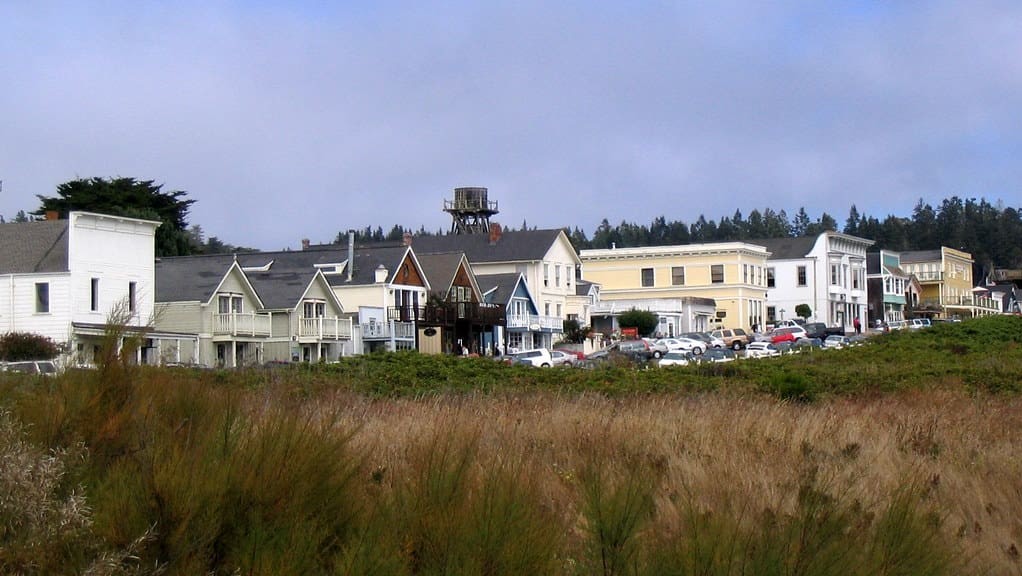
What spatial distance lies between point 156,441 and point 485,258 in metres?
76.6

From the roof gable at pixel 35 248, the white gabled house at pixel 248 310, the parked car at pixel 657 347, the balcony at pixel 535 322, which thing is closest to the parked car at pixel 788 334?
the parked car at pixel 657 347

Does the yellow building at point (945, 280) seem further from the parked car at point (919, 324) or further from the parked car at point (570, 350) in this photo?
the parked car at point (570, 350)

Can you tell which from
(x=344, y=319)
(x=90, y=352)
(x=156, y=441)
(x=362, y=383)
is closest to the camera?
(x=156, y=441)

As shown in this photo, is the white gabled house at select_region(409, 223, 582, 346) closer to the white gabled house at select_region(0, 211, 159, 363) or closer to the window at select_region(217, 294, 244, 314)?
the window at select_region(217, 294, 244, 314)

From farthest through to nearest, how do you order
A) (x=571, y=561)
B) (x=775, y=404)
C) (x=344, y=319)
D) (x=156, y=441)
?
(x=344, y=319) < (x=775, y=404) < (x=156, y=441) < (x=571, y=561)

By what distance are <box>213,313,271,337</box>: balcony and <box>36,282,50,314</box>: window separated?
737cm

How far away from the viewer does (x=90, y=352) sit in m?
9.70

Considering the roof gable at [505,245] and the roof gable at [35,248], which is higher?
the roof gable at [505,245]

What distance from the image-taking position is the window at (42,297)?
51.2 meters

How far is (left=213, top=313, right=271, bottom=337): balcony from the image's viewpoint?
55.8m

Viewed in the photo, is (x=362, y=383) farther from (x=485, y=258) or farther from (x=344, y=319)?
(x=485, y=258)

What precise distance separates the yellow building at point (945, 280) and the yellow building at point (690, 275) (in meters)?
39.2

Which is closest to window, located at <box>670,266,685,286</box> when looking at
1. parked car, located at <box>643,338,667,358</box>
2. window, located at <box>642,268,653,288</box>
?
window, located at <box>642,268,653,288</box>

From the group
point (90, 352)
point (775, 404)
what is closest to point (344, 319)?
point (775, 404)
